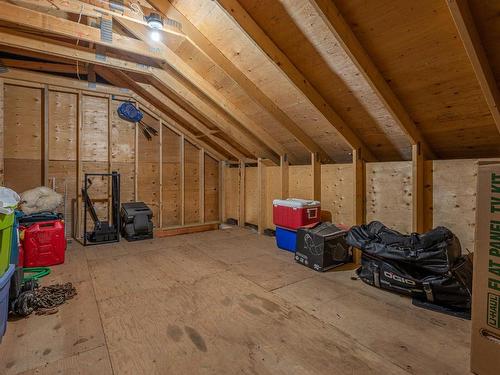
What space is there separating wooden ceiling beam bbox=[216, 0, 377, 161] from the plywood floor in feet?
4.94

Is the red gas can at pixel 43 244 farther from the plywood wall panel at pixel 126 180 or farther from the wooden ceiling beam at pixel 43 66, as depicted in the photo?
the wooden ceiling beam at pixel 43 66

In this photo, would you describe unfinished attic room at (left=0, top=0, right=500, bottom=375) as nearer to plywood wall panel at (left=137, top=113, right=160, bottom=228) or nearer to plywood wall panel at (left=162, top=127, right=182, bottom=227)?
plywood wall panel at (left=137, top=113, right=160, bottom=228)

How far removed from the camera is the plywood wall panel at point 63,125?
12.4 ft

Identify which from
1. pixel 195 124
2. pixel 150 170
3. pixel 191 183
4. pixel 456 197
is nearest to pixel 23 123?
pixel 150 170

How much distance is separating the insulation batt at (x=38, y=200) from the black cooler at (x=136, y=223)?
34.9 inches

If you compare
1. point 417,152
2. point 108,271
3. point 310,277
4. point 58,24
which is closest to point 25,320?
point 108,271

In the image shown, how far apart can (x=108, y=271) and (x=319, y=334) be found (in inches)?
85.3

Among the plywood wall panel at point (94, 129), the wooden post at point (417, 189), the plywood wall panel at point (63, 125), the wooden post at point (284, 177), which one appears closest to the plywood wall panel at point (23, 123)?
the plywood wall panel at point (63, 125)

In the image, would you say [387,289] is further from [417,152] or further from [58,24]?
[58,24]

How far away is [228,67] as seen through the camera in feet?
8.69

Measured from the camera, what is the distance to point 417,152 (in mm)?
2537

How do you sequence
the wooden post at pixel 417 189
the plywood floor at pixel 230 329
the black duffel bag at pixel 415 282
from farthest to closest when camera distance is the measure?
the wooden post at pixel 417 189 < the black duffel bag at pixel 415 282 < the plywood floor at pixel 230 329

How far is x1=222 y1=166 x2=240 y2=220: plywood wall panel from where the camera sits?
5.17 metres

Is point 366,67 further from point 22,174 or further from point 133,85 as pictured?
point 22,174
